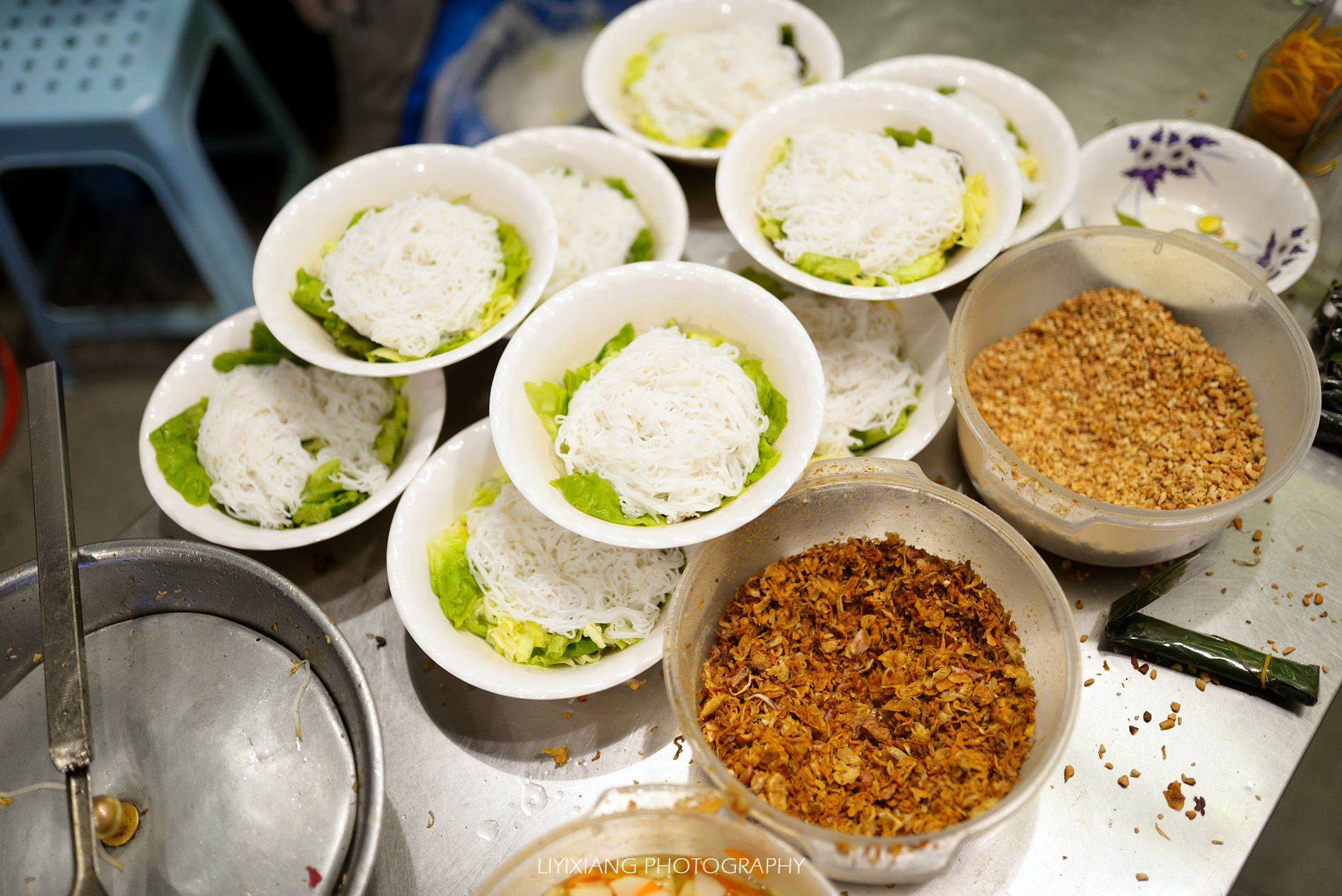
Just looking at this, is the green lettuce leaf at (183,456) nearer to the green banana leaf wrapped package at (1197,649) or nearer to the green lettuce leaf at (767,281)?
the green lettuce leaf at (767,281)

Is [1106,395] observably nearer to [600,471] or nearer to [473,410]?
[600,471]

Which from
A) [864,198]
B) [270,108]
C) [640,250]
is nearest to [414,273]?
[640,250]

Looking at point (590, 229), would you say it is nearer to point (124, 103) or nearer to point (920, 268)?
point (920, 268)

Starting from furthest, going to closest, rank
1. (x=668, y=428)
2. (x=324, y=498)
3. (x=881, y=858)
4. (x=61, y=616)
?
(x=324, y=498), (x=668, y=428), (x=61, y=616), (x=881, y=858)

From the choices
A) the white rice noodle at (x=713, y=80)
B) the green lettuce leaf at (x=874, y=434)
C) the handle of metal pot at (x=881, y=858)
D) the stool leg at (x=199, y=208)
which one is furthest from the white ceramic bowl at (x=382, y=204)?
the stool leg at (x=199, y=208)

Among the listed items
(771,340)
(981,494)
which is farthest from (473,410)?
(981,494)
